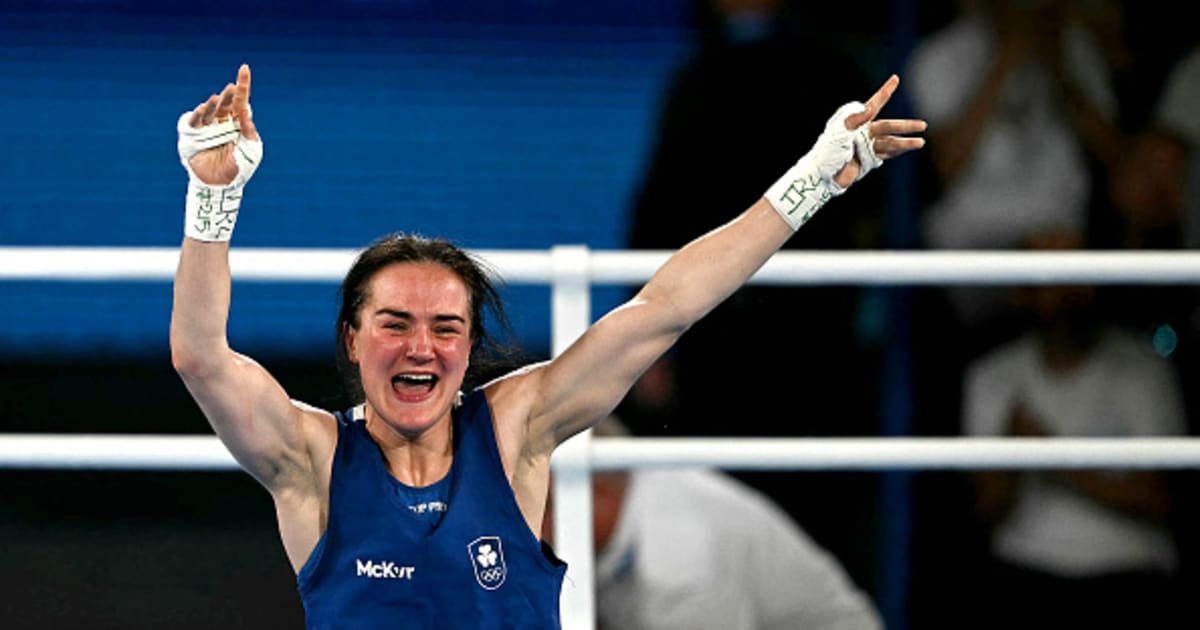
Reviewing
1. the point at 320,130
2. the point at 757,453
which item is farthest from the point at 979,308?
the point at 320,130

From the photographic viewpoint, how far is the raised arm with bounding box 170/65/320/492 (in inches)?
80.0

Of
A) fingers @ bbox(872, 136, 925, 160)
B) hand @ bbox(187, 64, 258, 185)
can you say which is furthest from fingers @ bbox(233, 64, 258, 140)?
fingers @ bbox(872, 136, 925, 160)

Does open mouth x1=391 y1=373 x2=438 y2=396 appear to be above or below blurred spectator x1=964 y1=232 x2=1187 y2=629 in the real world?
above

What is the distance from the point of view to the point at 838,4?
4.73 meters

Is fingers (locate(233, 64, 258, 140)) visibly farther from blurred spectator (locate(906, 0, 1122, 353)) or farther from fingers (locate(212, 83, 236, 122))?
blurred spectator (locate(906, 0, 1122, 353))

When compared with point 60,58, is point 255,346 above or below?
below

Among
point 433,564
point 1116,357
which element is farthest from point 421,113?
point 433,564

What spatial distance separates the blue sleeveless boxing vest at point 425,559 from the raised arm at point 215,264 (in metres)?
0.17

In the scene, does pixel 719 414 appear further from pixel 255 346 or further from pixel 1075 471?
pixel 255 346

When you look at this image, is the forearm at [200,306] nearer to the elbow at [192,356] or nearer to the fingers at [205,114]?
the elbow at [192,356]

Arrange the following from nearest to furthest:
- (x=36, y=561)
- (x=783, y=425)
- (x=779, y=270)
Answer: (x=779, y=270) → (x=36, y=561) → (x=783, y=425)

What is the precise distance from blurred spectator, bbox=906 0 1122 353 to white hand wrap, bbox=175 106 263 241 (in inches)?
101

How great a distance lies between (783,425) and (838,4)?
4.16ft

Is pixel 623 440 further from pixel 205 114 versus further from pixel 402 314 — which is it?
pixel 205 114
